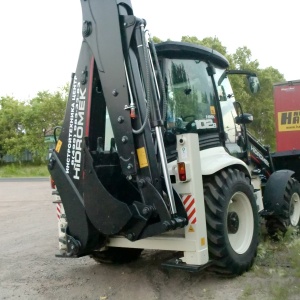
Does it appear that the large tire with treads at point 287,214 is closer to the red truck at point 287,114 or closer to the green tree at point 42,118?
the red truck at point 287,114

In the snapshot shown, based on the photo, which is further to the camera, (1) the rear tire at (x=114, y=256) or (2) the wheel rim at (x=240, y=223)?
(1) the rear tire at (x=114, y=256)

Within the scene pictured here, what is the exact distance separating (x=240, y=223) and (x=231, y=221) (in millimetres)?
275

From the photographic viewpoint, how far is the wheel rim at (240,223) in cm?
502

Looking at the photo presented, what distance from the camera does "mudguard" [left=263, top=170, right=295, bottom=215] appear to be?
6.37 metres

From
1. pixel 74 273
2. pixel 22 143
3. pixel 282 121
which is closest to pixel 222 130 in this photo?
pixel 74 273

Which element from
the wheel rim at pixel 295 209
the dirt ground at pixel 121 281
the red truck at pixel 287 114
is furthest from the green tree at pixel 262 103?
the dirt ground at pixel 121 281

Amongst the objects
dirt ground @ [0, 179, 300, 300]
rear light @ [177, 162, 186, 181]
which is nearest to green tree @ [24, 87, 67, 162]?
dirt ground @ [0, 179, 300, 300]

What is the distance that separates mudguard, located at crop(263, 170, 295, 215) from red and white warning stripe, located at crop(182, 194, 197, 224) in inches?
89.1

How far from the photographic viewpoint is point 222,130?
570cm

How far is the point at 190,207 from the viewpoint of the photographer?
4.45 m

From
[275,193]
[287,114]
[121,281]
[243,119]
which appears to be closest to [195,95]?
[243,119]

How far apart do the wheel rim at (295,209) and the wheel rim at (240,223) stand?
6.03ft

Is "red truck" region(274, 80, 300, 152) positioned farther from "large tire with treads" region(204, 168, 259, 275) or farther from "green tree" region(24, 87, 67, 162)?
"green tree" region(24, 87, 67, 162)

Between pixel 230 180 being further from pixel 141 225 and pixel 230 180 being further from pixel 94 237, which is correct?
pixel 94 237
